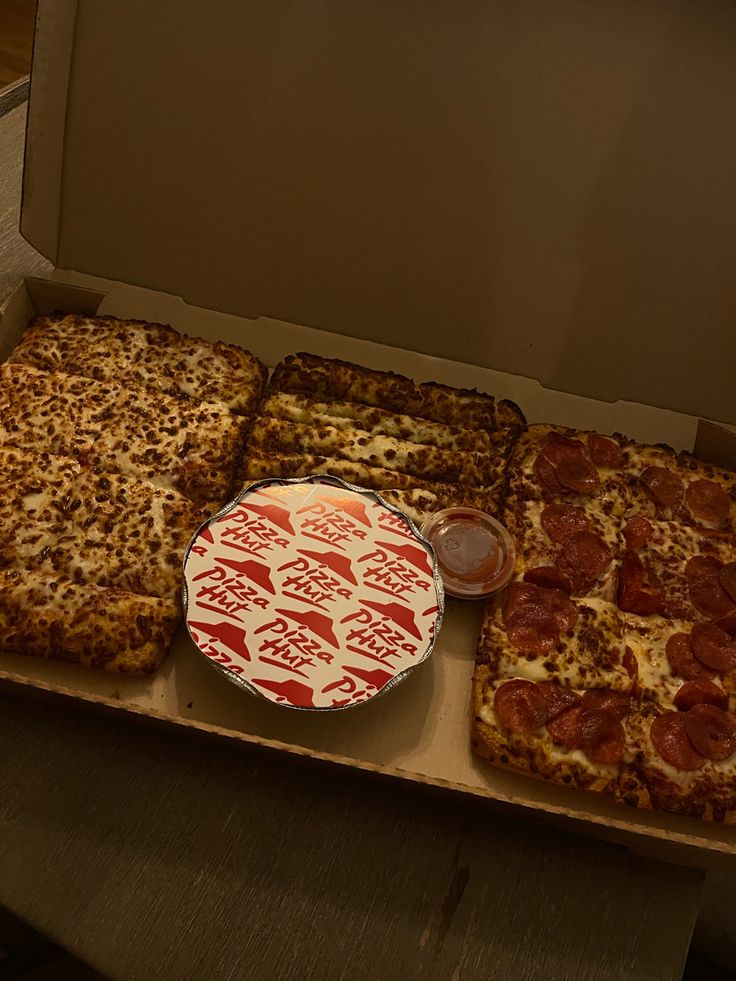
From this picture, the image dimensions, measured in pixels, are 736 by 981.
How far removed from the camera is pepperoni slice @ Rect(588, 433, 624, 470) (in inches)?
100

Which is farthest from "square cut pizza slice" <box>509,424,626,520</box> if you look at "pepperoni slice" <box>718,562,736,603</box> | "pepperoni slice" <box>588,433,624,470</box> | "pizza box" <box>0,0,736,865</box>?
"pepperoni slice" <box>718,562,736,603</box>

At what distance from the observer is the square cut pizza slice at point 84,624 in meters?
2.10

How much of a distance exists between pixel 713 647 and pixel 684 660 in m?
0.09

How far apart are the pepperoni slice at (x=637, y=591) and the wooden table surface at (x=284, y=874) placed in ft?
2.12

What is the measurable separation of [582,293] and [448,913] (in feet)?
6.08

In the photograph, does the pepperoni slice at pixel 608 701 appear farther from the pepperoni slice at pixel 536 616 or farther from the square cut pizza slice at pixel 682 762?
the pepperoni slice at pixel 536 616

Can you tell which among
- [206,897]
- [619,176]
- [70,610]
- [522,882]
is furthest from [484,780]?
[619,176]

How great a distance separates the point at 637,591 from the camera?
230 centimetres

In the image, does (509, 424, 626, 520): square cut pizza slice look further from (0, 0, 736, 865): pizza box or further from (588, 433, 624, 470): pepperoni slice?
(0, 0, 736, 865): pizza box

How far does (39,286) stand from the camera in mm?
2729

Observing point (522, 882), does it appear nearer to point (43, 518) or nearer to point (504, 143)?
point (43, 518)

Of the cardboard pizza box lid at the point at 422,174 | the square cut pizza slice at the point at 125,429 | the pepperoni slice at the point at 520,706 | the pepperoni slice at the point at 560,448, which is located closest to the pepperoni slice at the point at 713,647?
the pepperoni slice at the point at 520,706

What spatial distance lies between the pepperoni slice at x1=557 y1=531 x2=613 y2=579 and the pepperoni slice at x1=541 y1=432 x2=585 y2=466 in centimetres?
27

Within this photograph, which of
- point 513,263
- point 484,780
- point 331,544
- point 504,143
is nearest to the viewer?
point 484,780
